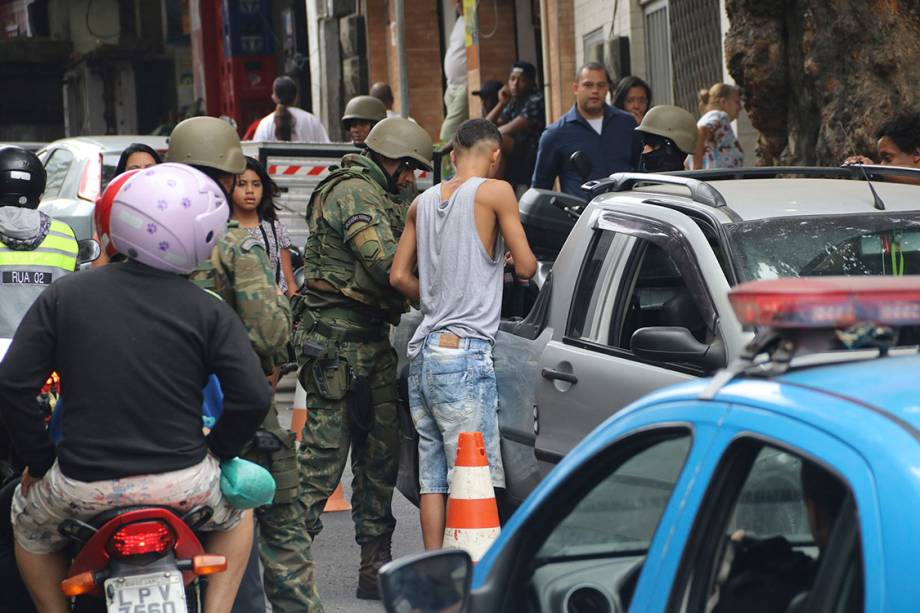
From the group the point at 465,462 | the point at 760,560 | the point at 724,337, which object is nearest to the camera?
the point at 760,560

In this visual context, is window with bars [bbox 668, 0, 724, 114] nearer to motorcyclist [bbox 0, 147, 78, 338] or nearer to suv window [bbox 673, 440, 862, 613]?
motorcyclist [bbox 0, 147, 78, 338]

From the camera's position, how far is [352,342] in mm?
6602

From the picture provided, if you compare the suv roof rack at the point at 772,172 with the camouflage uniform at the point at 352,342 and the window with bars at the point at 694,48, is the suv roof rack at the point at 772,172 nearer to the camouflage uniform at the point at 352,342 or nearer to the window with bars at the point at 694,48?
the camouflage uniform at the point at 352,342

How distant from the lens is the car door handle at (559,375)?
577 centimetres

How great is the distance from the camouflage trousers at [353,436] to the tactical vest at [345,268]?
113 mm

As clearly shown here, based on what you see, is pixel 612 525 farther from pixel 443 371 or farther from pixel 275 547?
pixel 443 371

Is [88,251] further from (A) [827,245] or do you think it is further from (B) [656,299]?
(A) [827,245]

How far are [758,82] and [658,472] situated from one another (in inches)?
302

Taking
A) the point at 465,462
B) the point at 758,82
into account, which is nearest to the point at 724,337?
the point at 465,462

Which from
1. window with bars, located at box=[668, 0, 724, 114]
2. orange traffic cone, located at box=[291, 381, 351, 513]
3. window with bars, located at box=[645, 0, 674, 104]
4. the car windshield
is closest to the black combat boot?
orange traffic cone, located at box=[291, 381, 351, 513]

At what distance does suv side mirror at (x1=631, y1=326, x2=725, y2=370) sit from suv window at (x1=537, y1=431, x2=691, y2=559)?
2.08 metres

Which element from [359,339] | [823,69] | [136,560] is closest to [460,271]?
[359,339]

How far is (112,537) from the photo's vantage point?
3994 millimetres

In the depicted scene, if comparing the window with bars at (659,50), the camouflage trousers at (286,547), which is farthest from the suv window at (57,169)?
the camouflage trousers at (286,547)
